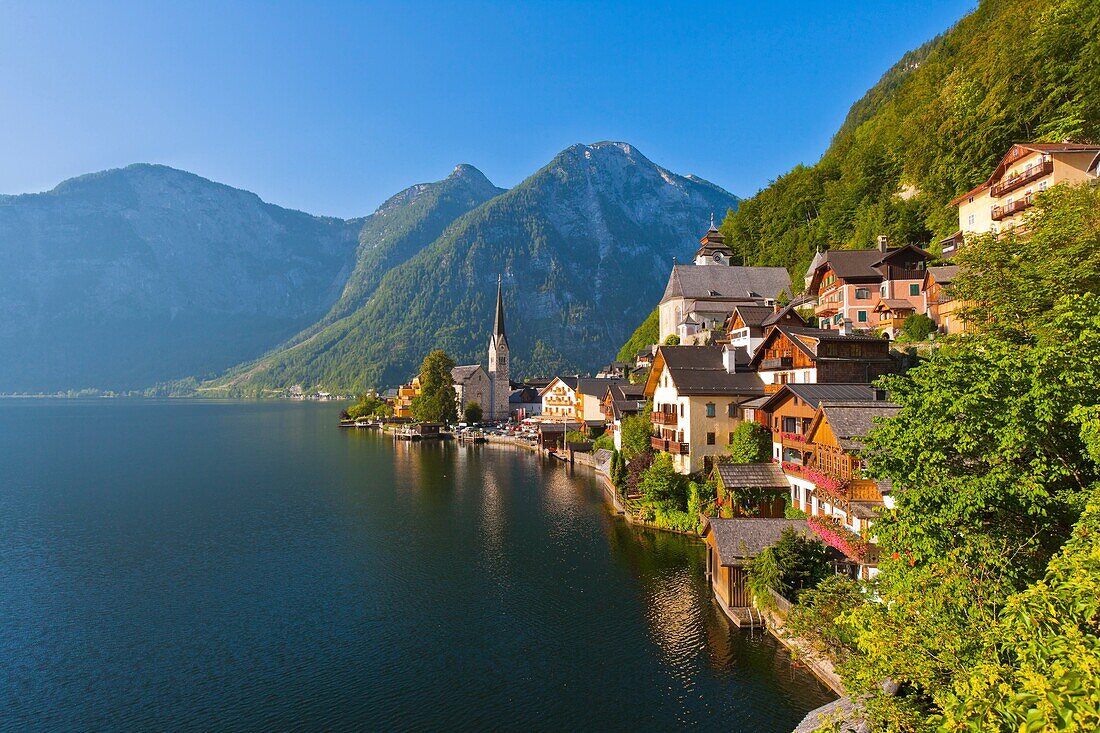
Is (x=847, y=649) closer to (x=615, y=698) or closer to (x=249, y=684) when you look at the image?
(x=615, y=698)

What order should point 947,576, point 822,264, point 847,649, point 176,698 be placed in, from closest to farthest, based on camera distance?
point 947,576, point 847,649, point 176,698, point 822,264

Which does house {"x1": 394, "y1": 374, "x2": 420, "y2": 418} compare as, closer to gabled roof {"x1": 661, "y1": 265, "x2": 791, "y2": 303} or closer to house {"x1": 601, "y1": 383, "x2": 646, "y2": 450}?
house {"x1": 601, "y1": 383, "x2": 646, "y2": 450}

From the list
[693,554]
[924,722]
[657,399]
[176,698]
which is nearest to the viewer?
[924,722]

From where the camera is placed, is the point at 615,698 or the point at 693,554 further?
the point at 693,554

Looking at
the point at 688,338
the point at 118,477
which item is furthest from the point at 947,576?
the point at 118,477

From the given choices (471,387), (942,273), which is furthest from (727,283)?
(471,387)
